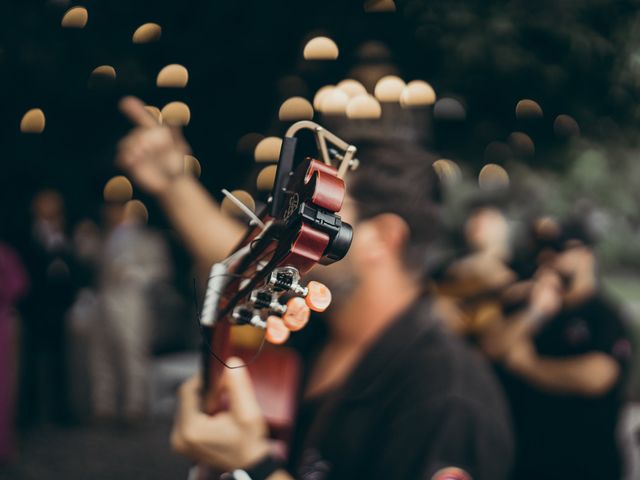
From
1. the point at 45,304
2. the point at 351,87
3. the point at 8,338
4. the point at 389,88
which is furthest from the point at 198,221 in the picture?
the point at 45,304

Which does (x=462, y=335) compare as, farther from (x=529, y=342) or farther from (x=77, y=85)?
(x=77, y=85)

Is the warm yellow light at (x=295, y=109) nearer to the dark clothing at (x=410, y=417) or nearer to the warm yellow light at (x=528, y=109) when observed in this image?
the warm yellow light at (x=528, y=109)

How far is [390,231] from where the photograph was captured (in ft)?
6.32

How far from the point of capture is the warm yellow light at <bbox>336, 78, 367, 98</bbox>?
121 inches

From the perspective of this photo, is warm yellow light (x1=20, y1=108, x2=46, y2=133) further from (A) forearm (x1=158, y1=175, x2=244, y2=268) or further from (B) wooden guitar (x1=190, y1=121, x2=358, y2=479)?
(B) wooden guitar (x1=190, y1=121, x2=358, y2=479)

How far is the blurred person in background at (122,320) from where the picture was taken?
6.02 meters

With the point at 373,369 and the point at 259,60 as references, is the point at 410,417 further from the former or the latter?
the point at 259,60

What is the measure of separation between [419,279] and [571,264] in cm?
139

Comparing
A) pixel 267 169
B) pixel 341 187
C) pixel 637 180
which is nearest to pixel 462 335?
pixel 267 169

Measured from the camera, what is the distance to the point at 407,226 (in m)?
1.97

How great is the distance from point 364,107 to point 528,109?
2.44ft

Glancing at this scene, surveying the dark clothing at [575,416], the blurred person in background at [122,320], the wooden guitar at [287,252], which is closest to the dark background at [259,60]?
the dark clothing at [575,416]

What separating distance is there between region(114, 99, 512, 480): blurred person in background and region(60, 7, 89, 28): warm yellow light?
0.62m

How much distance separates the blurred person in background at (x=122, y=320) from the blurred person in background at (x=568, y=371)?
3.71 m
